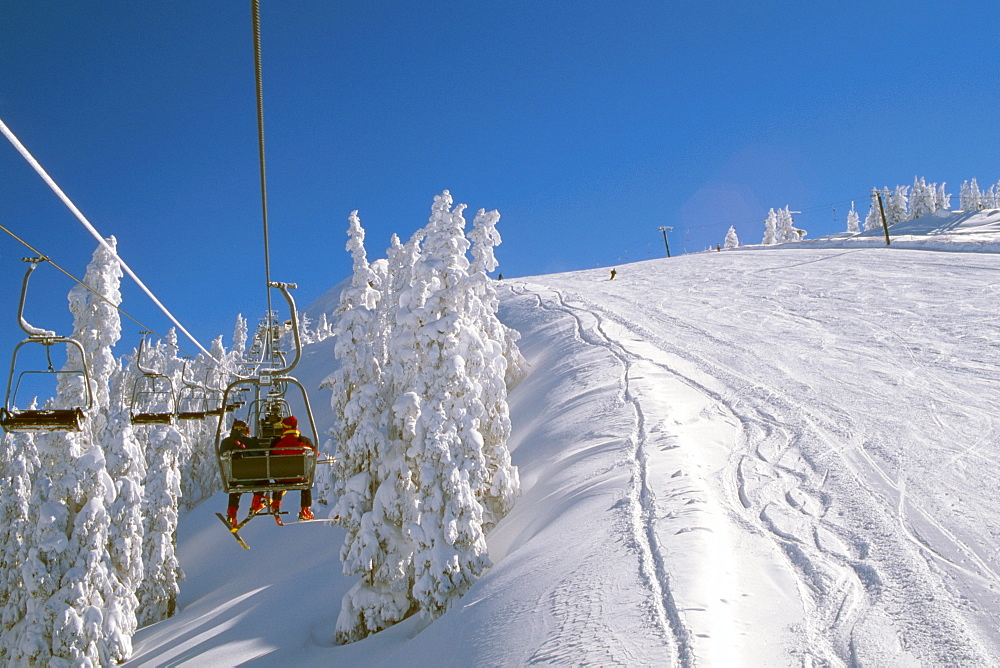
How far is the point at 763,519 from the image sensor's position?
40.5ft

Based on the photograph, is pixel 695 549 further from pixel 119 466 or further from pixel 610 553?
pixel 119 466

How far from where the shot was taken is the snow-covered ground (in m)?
9.23

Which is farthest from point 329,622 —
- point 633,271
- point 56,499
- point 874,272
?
point 633,271

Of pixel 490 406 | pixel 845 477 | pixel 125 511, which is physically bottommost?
pixel 845 477

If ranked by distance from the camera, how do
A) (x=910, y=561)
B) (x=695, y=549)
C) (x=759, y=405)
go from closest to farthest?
(x=910, y=561), (x=695, y=549), (x=759, y=405)

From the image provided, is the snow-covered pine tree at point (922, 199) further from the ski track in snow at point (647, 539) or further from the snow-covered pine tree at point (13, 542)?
the snow-covered pine tree at point (13, 542)

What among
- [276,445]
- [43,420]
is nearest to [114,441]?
[276,445]

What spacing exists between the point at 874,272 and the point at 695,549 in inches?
1354

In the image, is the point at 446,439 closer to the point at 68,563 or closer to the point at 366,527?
the point at 366,527

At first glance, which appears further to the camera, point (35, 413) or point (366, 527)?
point (366, 527)

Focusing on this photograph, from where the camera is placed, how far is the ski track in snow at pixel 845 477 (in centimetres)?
866

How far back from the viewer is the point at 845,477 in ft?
43.5

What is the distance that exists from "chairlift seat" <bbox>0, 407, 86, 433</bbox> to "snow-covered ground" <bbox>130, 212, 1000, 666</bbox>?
7658 millimetres

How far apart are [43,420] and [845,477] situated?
558 inches
